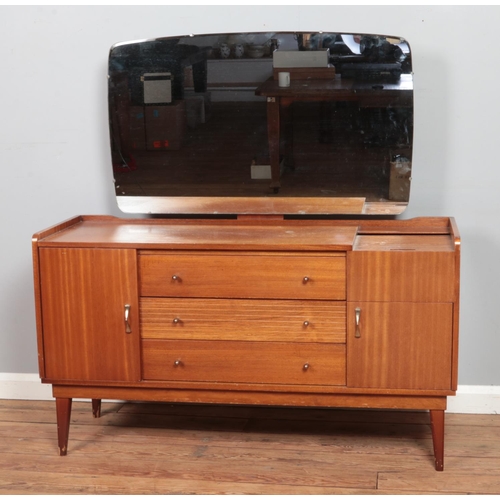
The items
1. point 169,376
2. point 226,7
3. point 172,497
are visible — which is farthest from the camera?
point 226,7

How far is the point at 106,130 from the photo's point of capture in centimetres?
284

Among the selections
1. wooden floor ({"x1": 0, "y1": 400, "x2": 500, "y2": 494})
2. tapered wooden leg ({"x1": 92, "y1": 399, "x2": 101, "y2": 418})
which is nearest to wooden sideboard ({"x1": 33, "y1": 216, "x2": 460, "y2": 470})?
wooden floor ({"x1": 0, "y1": 400, "x2": 500, "y2": 494})

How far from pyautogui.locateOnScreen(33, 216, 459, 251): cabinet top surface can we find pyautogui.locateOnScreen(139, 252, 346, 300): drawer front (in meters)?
0.03

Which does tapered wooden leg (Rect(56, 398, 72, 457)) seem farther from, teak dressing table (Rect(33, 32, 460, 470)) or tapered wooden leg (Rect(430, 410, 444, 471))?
tapered wooden leg (Rect(430, 410, 444, 471))

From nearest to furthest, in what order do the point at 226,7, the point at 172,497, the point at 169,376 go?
the point at 172,497, the point at 169,376, the point at 226,7

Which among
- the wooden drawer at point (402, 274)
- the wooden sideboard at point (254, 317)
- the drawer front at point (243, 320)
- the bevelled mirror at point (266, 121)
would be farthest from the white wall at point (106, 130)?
the drawer front at point (243, 320)

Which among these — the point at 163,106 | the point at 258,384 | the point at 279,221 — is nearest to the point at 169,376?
the point at 258,384

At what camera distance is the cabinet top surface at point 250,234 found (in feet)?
7.92

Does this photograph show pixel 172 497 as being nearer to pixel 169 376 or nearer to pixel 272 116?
pixel 169 376

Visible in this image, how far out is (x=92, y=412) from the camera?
2936mm

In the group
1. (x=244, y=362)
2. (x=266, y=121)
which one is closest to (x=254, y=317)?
(x=244, y=362)

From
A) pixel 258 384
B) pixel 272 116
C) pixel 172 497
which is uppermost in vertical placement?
pixel 272 116

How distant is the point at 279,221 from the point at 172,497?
3.10 feet

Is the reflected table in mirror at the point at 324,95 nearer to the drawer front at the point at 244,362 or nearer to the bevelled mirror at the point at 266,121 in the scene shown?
the bevelled mirror at the point at 266,121
